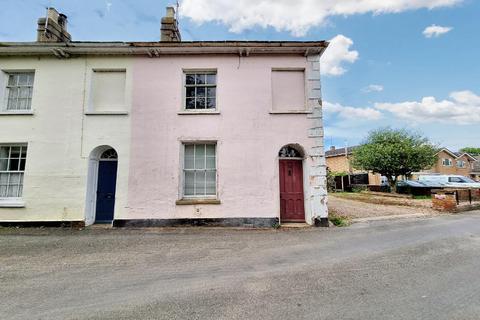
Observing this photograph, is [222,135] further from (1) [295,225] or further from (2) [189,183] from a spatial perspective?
(1) [295,225]

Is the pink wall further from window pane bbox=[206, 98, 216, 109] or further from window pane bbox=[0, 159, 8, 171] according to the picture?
window pane bbox=[0, 159, 8, 171]

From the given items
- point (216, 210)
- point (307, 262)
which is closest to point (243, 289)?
point (307, 262)

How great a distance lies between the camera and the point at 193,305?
140 inches

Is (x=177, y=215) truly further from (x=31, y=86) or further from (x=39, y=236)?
(x=31, y=86)

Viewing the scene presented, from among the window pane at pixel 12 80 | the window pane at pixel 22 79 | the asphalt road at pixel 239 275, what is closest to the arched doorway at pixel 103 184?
the asphalt road at pixel 239 275

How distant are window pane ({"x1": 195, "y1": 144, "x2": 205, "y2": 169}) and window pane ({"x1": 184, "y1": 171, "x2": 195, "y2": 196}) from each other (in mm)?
359

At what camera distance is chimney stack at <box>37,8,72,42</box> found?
32.0 feet

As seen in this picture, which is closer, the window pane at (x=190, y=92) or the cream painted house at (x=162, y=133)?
the cream painted house at (x=162, y=133)

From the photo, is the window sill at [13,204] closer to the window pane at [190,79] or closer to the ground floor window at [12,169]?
the ground floor window at [12,169]

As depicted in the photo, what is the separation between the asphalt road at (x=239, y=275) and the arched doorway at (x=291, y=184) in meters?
1.53

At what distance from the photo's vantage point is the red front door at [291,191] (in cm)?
946

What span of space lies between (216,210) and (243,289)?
4864mm

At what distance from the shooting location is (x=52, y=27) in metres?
9.95

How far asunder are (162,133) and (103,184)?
3067 millimetres
